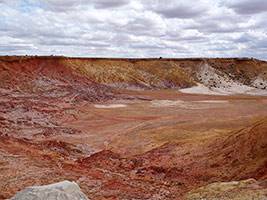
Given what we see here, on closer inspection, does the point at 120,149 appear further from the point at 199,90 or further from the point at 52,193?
the point at 199,90

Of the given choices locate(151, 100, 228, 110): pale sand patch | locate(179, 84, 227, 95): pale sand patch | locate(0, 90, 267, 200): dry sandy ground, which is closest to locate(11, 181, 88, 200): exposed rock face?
locate(0, 90, 267, 200): dry sandy ground

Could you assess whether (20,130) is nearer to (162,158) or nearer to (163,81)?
(162,158)

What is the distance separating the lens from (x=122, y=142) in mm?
39469

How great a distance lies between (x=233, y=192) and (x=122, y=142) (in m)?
19.6

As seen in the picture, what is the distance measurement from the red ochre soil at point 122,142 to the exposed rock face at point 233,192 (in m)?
1.51

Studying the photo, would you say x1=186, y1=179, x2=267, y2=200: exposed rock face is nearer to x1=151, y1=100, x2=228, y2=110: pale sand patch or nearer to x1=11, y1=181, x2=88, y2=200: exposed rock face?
x1=11, y1=181, x2=88, y2=200: exposed rock face

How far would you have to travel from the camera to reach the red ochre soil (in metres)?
26.5

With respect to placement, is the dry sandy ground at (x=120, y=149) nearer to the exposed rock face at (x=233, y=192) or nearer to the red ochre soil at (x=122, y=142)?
the red ochre soil at (x=122, y=142)

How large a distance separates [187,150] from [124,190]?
916cm

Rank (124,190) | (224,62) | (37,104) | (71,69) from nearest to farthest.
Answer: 1. (124,190)
2. (37,104)
3. (71,69)
4. (224,62)

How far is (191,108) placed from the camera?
205 ft

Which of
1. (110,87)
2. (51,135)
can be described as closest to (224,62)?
(110,87)

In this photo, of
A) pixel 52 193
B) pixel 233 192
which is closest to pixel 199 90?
pixel 233 192

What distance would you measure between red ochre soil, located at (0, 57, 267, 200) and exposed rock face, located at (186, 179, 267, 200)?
1.51 m
